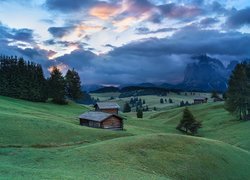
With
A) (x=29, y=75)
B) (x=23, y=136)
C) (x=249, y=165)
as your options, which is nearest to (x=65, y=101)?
(x=29, y=75)

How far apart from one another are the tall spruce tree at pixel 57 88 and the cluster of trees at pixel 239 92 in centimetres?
5809

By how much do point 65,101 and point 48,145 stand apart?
3126 inches

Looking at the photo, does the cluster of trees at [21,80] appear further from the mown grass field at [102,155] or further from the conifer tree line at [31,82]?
the mown grass field at [102,155]

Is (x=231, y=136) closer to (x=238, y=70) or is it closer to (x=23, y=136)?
(x=238, y=70)

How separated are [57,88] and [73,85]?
13077 millimetres

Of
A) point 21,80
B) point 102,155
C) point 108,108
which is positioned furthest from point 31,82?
point 102,155

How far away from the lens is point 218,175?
45.7 metres

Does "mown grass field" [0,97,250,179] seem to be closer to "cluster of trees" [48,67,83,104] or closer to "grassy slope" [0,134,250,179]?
"grassy slope" [0,134,250,179]

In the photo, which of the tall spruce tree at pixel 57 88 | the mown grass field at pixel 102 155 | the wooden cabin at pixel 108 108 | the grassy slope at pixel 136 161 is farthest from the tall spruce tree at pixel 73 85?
the grassy slope at pixel 136 161

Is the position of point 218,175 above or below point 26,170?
below

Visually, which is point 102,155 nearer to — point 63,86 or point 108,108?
point 108,108

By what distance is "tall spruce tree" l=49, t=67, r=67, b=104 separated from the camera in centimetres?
12950

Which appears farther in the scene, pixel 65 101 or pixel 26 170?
pixel 65 101

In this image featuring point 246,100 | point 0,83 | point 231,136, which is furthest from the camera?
point 0,83
